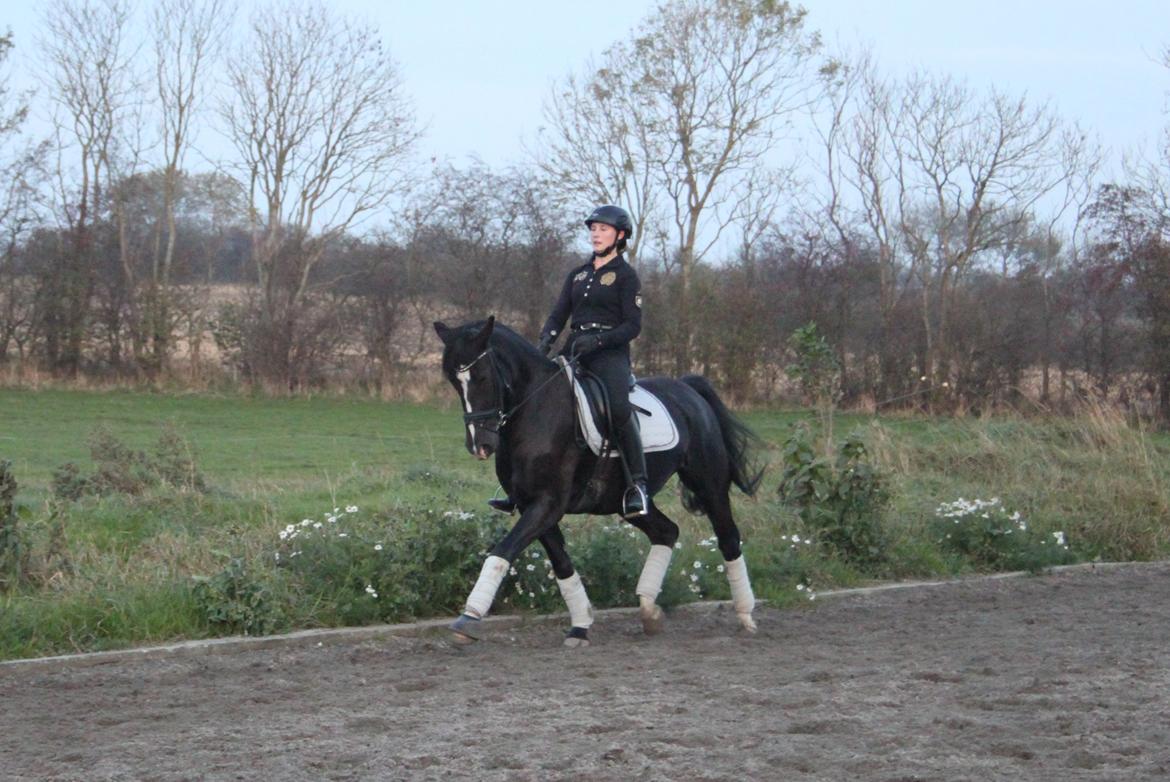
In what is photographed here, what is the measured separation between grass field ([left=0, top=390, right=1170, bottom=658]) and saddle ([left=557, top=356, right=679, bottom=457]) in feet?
4.16

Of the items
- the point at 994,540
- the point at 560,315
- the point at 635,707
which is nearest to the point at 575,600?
the point at 560,315

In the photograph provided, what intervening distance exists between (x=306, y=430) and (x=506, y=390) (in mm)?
17807

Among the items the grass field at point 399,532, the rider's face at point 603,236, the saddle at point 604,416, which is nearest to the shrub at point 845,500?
the grass field at point 399,532

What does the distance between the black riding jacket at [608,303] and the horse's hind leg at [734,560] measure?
57.0 inches

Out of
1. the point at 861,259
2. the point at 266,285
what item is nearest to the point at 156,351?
the point at 266,285

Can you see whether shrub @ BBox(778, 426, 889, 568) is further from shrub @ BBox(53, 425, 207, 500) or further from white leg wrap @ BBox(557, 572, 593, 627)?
shrub @ BBox(53, 425, 207, 500)

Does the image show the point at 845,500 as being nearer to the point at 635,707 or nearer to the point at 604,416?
the point at 604,416

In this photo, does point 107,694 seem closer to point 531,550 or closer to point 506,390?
point 506,390

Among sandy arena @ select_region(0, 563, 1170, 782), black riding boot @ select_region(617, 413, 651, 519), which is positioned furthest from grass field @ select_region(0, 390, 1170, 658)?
black riding boot @ select_region(617, 413, 651, 519)

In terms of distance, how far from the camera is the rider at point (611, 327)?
8.27 meters

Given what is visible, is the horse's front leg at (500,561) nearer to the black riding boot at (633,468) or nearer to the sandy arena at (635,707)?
the sandy arena at (635,707)

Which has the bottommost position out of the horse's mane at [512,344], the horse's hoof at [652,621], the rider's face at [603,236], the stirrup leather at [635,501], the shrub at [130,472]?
the horse's hoof at [652,621]

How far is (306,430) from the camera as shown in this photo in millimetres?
25031

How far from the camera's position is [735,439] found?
374 inches
